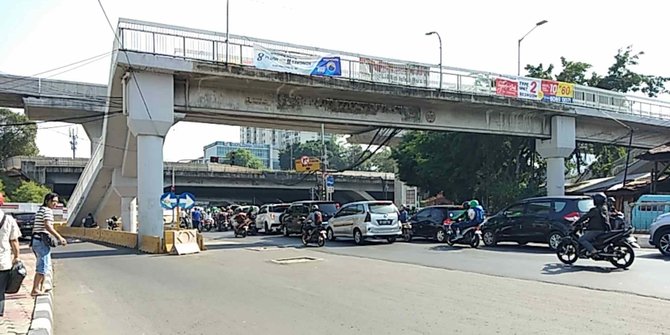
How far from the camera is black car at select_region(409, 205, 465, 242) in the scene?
23378 mm

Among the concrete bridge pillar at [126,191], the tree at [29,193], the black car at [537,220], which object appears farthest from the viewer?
the tree at [29,193]

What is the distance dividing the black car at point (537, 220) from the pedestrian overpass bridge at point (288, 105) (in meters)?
8.30

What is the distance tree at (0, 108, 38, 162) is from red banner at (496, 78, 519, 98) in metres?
56.3

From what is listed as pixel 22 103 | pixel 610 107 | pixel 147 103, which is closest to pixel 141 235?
pixel 147 103

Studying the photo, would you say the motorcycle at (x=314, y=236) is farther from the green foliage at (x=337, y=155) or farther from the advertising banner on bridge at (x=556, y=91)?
the green foliage at (x=337, y=155)

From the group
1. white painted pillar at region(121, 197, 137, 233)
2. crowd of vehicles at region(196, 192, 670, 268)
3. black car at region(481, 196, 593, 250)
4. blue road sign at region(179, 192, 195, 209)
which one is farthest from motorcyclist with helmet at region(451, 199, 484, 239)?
white painted pillar at region(121, 197, 137, 233)

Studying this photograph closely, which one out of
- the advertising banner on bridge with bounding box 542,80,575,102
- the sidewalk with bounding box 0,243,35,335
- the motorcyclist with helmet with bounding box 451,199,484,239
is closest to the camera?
the sidewalk with bounding box 0,243,35,335

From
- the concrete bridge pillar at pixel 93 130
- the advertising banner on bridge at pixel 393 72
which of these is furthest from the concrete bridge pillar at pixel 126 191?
the advertising banner on bridge at pixel 393 72

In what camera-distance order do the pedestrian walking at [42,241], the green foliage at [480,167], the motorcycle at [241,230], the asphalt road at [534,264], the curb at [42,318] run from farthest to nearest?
1. the green foliage at [480,167]
2. the motorcycle at [241,230]
3. the asphalt road at [534,264]
4. the pedestrian walking at [42,241]
5. the curb at [42,318]

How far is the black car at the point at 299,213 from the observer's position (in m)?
27.8

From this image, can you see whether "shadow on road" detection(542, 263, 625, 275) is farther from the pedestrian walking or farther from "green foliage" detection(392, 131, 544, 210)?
"green foliage" detection(392, 131, 544, 210)

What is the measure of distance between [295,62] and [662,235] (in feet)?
47.1

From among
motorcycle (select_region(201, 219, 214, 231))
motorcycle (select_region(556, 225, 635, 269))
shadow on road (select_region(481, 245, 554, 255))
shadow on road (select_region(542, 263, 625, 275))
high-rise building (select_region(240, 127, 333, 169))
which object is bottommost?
motorcycle (select_region(201, 219, 214, 231))

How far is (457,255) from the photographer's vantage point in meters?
17.5
